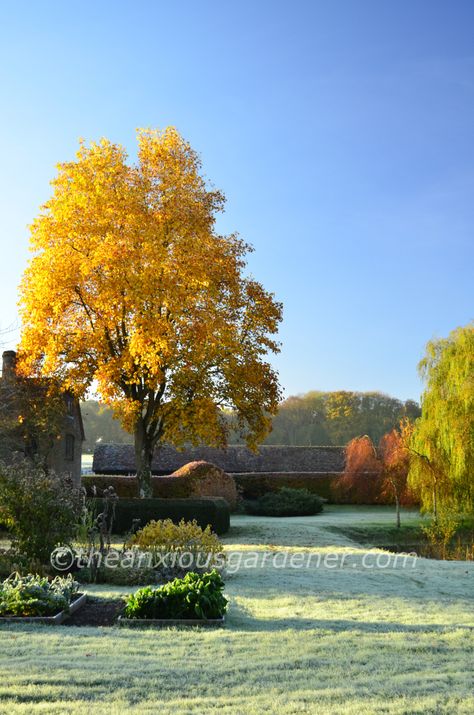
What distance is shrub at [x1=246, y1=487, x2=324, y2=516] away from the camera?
37500mm

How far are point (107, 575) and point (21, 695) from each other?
776cm

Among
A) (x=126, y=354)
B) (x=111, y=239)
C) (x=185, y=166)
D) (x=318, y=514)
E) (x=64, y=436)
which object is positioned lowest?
(x=318, y=514)

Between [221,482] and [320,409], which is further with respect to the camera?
[320,409]

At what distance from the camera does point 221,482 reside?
34719 mm

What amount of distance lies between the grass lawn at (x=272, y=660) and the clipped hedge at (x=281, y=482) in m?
29.7

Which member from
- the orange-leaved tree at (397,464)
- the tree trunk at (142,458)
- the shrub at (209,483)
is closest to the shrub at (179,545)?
the tree trunk at (142,458)

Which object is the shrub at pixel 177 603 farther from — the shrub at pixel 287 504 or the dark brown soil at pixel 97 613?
the shrub at pixel 287 504

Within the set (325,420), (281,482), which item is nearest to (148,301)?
(281,482)

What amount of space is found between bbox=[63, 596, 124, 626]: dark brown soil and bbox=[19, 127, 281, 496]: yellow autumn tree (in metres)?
11.6

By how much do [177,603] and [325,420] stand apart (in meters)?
63.1

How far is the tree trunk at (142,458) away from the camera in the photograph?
2739 centimetres

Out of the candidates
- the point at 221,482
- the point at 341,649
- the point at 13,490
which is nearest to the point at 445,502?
the point at 221,482

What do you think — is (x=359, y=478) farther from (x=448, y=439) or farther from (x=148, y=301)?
(x=148, y=301)

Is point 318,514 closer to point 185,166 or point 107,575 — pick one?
point 185,166
